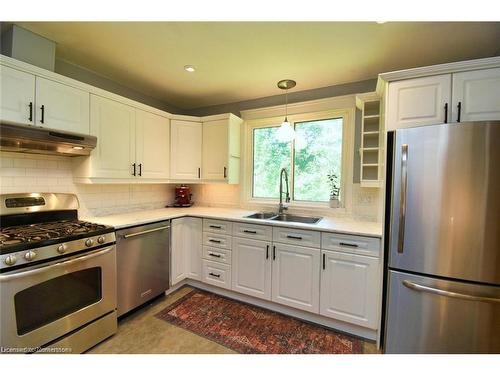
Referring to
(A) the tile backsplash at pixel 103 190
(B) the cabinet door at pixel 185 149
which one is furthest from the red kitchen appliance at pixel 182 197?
(B) the cabinet door at pixel 185 149

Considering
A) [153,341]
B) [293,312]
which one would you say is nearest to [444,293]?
[293,312]

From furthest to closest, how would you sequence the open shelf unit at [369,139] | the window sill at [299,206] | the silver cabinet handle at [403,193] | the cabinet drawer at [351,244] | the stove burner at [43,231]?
the window sill at [299,206] < the open shelf unit at [369,139] < the cabinet drawer at [351,244] < the silver cabinet handle at [403,193] < the stove burner at [43,231]

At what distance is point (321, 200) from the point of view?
109 inches

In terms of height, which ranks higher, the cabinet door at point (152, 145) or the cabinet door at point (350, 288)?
the cabinet door at point (152, 145)

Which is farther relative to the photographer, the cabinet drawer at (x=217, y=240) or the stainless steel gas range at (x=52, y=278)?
the cabinet drawer at (x=217, y=240)

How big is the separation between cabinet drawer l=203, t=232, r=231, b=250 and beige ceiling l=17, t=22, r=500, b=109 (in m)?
1.77

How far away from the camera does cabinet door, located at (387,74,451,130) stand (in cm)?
160

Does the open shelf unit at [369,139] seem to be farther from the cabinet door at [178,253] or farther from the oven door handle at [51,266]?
the oven door handle at [51,266]

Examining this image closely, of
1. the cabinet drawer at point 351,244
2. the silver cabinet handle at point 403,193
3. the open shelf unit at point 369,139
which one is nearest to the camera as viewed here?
the silver cabinet handle at point 403,193

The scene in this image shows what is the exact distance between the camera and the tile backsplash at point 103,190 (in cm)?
185

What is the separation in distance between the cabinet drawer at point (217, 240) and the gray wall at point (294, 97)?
1.76 metres

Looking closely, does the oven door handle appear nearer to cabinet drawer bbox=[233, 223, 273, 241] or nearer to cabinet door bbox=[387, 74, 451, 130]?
cabinet drawer bbox=[233, 223, 273, 241]

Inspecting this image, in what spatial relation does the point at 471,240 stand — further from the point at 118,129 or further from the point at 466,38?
the point at 118,129

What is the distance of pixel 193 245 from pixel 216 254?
342mm
